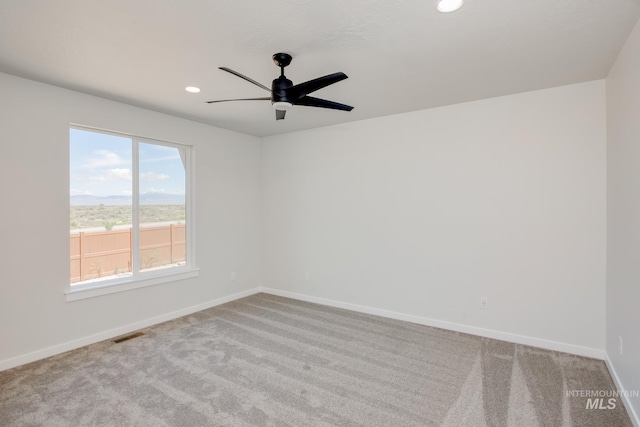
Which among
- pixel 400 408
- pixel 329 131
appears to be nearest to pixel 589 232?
pixel 400 408

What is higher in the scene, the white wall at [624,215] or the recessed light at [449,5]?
the recessed light at [449,5]

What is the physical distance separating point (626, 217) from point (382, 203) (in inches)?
90.4

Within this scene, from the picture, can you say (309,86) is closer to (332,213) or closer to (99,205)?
(332,213)

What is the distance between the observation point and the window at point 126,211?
3.33 meters

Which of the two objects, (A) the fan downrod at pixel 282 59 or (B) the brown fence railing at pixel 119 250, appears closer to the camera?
(A) the fan downrod at pixel 282 59

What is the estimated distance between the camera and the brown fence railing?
3.34m

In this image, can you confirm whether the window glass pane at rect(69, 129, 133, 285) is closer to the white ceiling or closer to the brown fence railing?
the brown fence railing

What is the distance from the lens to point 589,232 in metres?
2.93

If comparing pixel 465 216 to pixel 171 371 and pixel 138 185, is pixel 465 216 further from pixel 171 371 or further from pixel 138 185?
pixel 138 185

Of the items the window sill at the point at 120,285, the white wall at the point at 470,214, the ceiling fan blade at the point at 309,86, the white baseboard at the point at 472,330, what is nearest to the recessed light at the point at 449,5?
the ceiling fan blade at the point at 309,86

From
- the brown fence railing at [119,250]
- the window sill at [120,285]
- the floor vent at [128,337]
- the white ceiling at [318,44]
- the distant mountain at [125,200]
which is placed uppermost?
the white ceiling at [318,44]

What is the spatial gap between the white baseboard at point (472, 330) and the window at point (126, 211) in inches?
80.0

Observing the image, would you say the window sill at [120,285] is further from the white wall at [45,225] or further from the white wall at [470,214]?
the white wall at [470,214]

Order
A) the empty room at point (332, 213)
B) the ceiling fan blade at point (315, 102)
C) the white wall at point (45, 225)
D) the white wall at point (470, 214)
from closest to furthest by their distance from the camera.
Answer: the empty room at point (332, 213) < the ceiling fan blade at point (315, 102) < the white wall at point (45, 225) < the white wall at point (470, 214)
